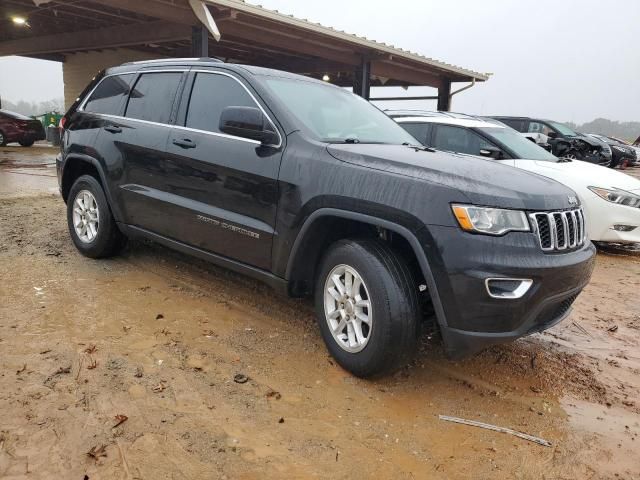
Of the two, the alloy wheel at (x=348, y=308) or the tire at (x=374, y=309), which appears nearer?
the tire at (x=374, y=309)

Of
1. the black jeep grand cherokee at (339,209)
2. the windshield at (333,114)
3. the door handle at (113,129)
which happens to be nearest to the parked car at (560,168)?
the windshield at (333,114)

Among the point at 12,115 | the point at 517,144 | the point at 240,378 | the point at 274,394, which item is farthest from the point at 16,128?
the point at 274,394

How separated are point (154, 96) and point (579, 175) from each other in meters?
5.05

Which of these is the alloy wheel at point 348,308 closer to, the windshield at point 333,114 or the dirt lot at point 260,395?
the dirt lot at point 260,395

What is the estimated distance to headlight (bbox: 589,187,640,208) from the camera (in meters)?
6.04

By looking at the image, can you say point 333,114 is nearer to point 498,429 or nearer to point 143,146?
point 143,146

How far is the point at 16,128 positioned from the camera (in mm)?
17625

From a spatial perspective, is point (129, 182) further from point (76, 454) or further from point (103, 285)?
point (76, 454)

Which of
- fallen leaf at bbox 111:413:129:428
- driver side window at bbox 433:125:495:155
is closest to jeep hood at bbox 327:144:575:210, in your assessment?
fallen leaf at bbox 111:413:129:428

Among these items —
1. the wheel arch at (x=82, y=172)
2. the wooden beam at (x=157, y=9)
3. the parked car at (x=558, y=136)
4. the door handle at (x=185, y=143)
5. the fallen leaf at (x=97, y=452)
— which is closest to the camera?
the fallen leaf at (x=97, y=452)

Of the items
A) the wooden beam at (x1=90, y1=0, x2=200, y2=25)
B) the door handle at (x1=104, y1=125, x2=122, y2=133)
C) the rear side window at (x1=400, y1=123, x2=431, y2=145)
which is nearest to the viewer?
the door handle at (x1=104, y1=125, x2=122, y2=133)

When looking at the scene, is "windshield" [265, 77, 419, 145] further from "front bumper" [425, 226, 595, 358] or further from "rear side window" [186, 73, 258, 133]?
"front bumper" [425, 226, 595, 358]

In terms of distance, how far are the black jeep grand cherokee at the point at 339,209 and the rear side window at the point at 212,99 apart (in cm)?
1

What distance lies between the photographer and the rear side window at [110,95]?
460 cm
